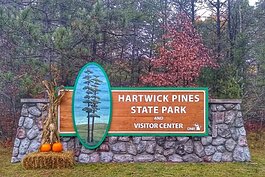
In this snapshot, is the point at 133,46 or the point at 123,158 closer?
the point at 123,158

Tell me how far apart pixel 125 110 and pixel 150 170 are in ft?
4.48

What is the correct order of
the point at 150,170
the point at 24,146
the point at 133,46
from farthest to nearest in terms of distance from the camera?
the point at 133,46, the point at 24,146, the point at 150,170

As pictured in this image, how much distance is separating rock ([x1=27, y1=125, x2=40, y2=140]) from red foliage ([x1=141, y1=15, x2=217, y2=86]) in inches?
208

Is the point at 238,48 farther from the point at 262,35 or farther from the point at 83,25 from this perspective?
the point at 83,25

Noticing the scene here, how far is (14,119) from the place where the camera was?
10734mm

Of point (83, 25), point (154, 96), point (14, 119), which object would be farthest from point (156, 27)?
point (154, 96)

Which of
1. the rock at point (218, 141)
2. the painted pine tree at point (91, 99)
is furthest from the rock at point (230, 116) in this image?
the painted pine tree at point (91, 99)

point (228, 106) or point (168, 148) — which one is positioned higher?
point (228, 106)

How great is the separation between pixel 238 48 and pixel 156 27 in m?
3.36

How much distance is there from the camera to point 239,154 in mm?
7469

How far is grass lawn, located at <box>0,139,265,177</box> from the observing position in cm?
645

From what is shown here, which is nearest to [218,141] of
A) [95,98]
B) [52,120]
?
[95,98]

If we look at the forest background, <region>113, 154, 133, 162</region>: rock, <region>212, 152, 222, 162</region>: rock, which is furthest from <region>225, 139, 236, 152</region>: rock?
the forest background

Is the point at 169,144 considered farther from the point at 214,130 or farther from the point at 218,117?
the point at 218,117
